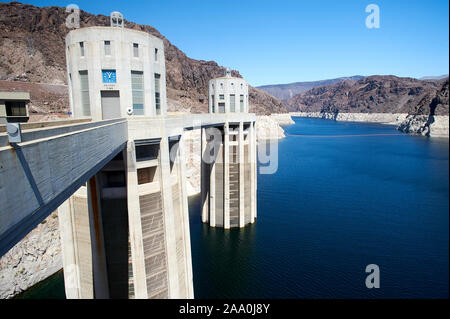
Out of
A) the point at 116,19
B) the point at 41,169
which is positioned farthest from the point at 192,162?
the point at 41,169

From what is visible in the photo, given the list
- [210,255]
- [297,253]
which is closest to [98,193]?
[210,255]

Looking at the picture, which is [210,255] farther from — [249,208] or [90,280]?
[90,280]

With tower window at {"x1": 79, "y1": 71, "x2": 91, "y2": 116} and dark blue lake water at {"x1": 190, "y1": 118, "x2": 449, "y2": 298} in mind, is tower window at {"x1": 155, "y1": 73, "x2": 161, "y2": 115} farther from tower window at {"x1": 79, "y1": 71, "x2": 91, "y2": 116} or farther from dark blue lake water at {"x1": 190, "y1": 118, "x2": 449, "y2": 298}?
dark blue lake water at {"x1": 190, "y1": 118, "x2": 449, "y2": 298}

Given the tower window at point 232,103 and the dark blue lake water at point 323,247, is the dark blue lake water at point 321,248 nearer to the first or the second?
the dark blue lake water at point 323,247

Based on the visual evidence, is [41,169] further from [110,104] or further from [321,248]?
[321,248]

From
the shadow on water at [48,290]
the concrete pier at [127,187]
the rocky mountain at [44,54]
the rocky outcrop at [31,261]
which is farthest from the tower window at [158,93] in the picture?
the rocky mountain at [44,54]
